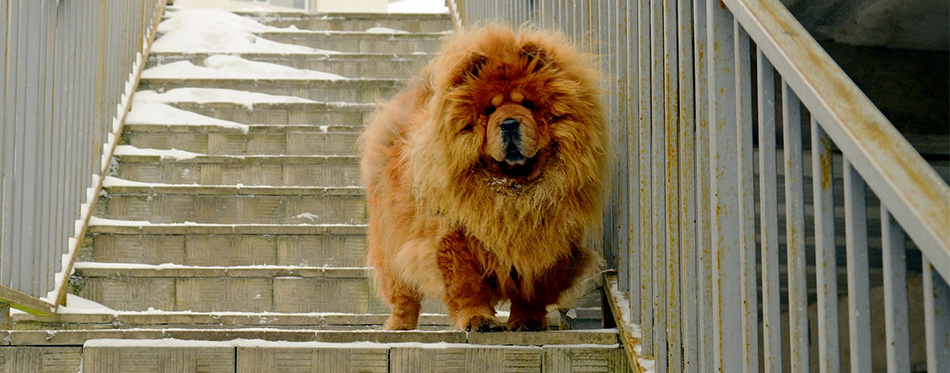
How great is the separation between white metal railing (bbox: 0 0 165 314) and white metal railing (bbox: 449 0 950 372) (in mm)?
1622

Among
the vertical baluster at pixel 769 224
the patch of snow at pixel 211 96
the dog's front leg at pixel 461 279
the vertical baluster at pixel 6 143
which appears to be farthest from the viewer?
the patch of snow at pixel 211 96

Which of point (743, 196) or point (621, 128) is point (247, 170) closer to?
point (621, 128)

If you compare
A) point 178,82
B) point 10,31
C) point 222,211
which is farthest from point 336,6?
point 10,31

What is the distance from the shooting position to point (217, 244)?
3.29m

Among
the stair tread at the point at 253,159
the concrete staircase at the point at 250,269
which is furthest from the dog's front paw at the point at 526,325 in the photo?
the stair tread at the point at 253,159

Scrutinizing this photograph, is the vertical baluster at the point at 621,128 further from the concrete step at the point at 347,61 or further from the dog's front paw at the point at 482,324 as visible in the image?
the concrete step at the point at 347,61

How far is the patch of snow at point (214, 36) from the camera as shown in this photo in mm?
4914

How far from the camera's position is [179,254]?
3273 millimetres

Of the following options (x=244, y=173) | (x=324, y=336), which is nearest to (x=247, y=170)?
(x=244, y=173)

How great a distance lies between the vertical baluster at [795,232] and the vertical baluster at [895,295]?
0.65 feet

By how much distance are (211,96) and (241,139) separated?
50 centimetres

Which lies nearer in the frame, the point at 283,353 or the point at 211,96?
the point at 283,353

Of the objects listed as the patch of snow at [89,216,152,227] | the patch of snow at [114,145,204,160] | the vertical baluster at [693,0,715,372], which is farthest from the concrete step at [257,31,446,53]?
the vertical baluster at [693,0,715,372]

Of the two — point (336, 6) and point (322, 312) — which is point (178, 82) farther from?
point (336, 6)
